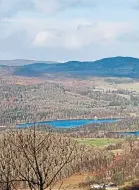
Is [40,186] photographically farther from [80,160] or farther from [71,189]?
[80,160]

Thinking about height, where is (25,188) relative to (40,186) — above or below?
below

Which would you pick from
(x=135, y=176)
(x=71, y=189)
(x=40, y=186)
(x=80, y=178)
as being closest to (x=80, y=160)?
(x=80, y=178)

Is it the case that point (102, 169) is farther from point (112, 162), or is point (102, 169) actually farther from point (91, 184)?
point (91, 184)

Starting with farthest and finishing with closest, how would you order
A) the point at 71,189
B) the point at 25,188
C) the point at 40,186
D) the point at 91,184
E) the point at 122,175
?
the point at 122,175 → the point at 91,184 → the point at 71,189 → the point at 25,188 → the point at 40,186

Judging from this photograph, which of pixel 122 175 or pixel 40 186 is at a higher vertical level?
pixel 40 186

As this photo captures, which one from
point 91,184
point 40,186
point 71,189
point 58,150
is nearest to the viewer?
point 40,186

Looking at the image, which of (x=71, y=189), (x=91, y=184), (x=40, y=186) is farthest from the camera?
(x=91, y=184)

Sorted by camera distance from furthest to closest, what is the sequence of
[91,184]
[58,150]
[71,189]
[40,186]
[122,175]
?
[58,150] → [122,175] → [91,184] → [71,189] → [40,186]

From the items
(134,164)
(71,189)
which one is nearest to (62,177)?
(71,189)

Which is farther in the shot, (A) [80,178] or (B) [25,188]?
(A) [80,178]
